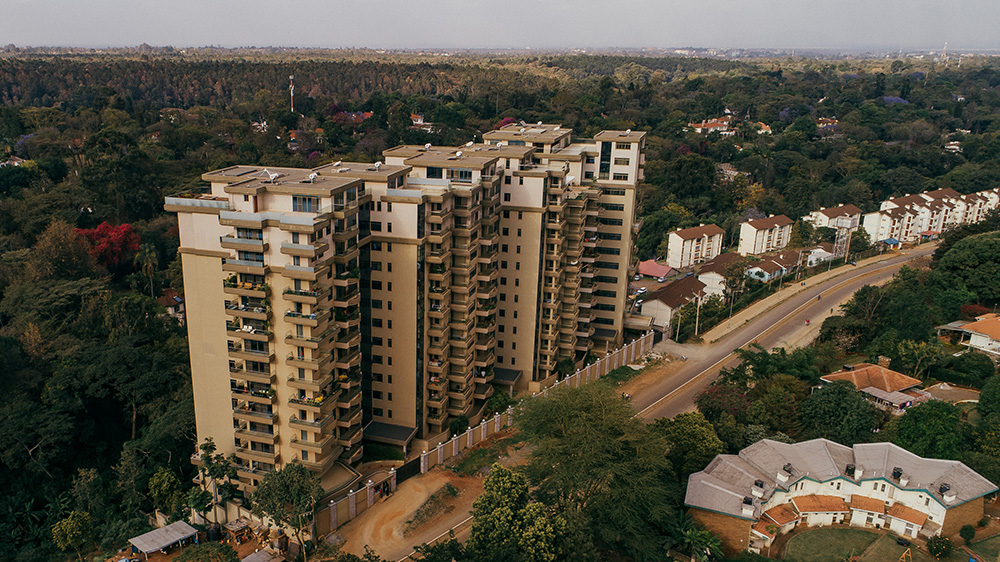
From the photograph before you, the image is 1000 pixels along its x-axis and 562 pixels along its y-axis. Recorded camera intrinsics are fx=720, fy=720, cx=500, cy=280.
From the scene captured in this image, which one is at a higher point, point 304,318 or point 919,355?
point 304,318

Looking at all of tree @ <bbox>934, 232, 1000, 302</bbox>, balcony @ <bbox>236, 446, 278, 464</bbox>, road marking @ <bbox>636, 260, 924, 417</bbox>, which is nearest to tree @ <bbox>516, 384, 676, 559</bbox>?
road marking @ <bbox>636, 260, 924, 417</bbox>

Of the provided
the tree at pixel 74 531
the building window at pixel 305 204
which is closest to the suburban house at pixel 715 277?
the building window at pixel 305 204

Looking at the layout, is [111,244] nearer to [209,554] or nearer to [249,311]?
[249,311]

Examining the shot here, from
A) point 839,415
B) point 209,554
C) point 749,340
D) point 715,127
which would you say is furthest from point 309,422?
point 715,127

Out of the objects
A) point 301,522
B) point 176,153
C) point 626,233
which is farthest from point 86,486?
→ point 176,153

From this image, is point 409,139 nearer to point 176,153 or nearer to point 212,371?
point 176,153

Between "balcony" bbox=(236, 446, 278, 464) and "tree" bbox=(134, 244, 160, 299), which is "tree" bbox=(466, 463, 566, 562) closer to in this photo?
"balcony" bbox=(236, 446, 278, 464)

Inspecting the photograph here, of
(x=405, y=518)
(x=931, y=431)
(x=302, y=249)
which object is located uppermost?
(x=302, y=249)
